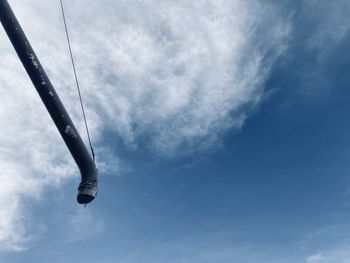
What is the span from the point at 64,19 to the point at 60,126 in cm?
395

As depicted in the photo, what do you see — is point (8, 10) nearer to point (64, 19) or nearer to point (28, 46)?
point (28, 46)

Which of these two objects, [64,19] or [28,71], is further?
[64,19]

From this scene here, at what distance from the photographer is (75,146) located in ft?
15.2

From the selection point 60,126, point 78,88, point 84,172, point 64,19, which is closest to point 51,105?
point 60,126

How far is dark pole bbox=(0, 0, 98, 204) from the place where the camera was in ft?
14.9

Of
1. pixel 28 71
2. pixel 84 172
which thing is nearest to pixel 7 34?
pixel 28 71

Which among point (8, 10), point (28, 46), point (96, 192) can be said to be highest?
point (8, 10)

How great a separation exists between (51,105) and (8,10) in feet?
5.47

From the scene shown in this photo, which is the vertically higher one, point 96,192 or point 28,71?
point 28,71

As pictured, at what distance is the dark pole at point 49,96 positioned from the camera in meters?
4.54

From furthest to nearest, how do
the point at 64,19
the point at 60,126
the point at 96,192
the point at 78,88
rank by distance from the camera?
the point at 64,19, the point at 78,88, the point at 96,192, the point at 60,126

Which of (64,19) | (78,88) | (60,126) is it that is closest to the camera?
(60,126)

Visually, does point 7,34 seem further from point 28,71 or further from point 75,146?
point 75,146

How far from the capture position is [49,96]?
4.56 m
